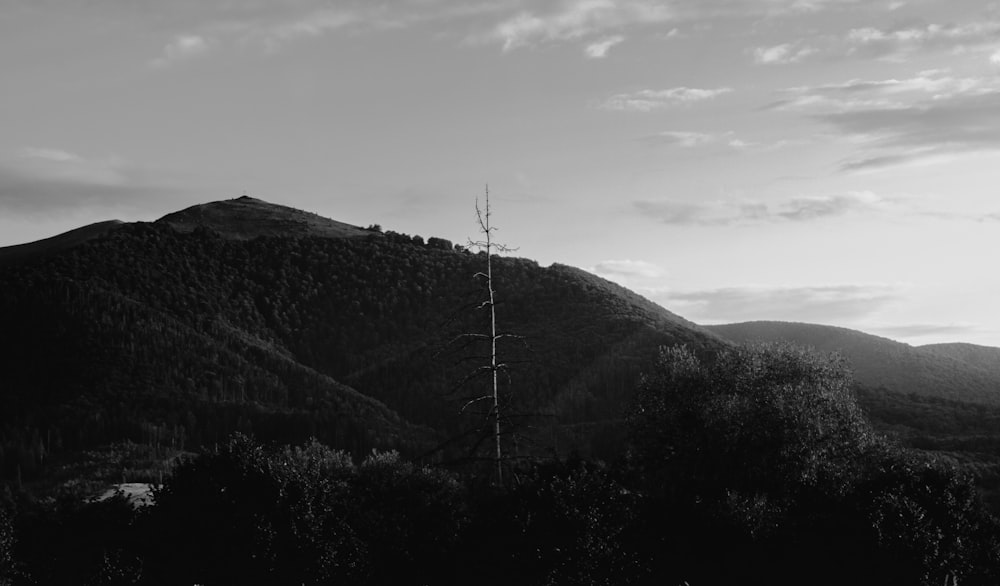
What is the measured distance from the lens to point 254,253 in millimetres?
199500

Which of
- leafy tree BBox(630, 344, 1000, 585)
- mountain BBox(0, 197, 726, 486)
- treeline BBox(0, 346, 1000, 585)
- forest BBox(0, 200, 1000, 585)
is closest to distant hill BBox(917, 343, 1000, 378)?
mountain BBox(0, 197, 726, 486)

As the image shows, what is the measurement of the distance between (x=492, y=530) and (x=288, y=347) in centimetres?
→ 14414

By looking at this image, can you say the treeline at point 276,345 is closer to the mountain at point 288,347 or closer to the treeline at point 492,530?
the mountain at point 288,347

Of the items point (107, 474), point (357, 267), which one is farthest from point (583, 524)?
point (357, 267)

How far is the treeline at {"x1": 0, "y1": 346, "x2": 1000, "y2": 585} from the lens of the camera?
35.3 metres

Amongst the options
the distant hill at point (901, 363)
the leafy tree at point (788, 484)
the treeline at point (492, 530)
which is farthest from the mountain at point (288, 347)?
the treeline at point (492, 530)

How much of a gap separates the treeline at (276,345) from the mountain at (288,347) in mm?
351

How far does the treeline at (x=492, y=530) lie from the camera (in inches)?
1390

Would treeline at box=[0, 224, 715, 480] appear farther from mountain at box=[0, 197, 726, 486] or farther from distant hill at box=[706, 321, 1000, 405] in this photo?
distant hill at box=[706, 321, 1000, 405]

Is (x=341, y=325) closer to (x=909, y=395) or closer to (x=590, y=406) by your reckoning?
(x=590, y=406)

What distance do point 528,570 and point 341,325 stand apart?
493 ft

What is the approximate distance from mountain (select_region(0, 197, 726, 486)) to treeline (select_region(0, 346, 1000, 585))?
46645 mm

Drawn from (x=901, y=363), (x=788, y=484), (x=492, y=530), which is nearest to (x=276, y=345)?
(x=901, y=363)

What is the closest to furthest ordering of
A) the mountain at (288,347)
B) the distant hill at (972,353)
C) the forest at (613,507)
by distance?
the forest at (613,507) < the mountain at (288,347) < the distant hill at (972,353)
